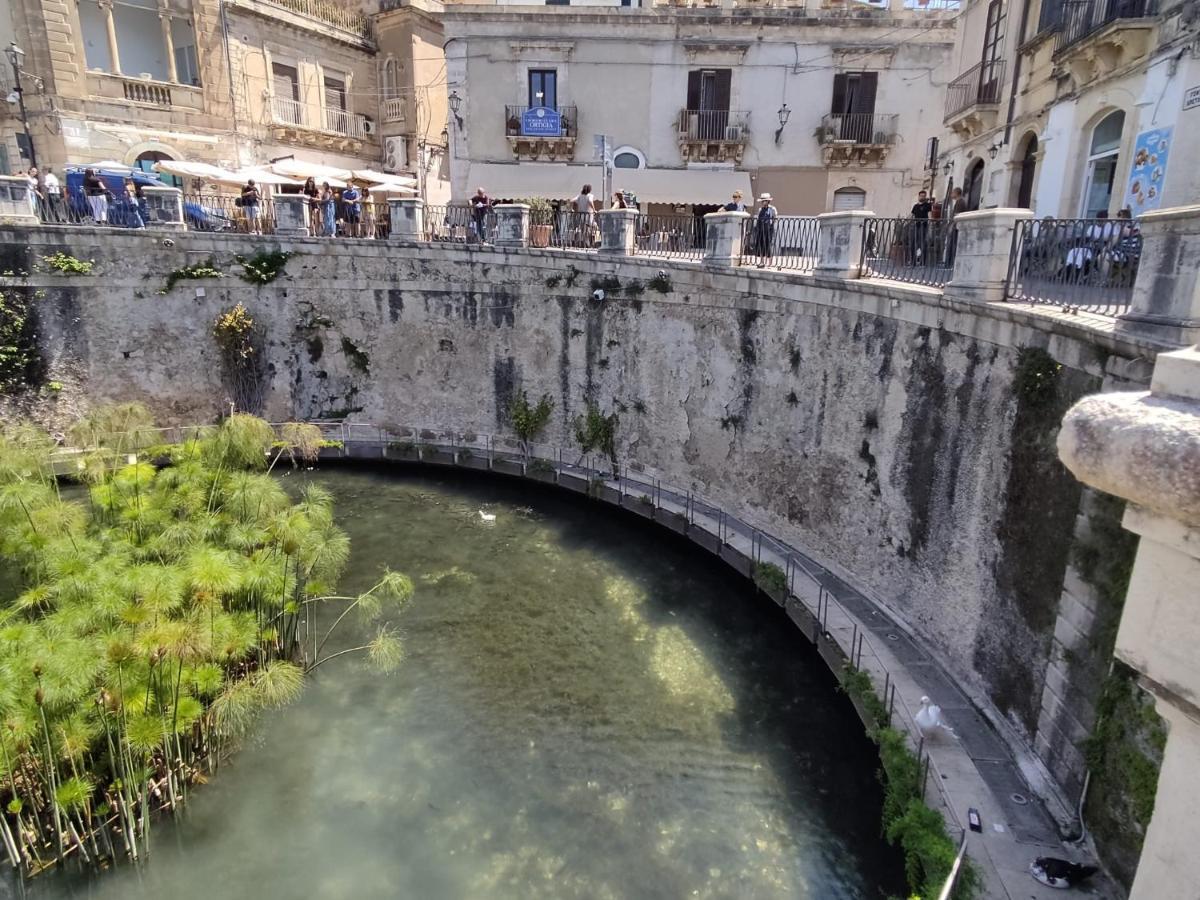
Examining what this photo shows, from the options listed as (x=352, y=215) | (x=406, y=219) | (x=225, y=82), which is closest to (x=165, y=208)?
(x=352, y=215)

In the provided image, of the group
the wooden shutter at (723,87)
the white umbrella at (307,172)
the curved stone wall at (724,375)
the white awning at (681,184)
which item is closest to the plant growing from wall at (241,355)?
the curved stone wall at (724,375)

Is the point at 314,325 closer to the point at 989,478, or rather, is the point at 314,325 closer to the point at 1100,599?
the point at 989,478

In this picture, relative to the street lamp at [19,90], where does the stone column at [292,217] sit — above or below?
below

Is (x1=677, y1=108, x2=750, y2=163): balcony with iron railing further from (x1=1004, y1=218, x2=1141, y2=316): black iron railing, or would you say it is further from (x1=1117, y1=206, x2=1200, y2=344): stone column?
(x1=1117, y1=206, x2=1200, y2=344): stone column

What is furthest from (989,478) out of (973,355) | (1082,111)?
(1082,111)

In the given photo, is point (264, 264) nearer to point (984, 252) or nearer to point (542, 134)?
point (542, 134)

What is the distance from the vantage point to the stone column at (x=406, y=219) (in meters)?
16.2

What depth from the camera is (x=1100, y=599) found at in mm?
6004

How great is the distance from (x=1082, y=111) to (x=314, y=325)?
48.6 feet

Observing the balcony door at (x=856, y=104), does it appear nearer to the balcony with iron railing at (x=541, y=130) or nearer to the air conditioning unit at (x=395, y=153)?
the balcony with iron railing at (x=541, y=130)

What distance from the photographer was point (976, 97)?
13.7m

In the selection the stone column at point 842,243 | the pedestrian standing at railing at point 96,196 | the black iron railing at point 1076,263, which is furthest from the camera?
the pedestrian standing at railing at point 96,196

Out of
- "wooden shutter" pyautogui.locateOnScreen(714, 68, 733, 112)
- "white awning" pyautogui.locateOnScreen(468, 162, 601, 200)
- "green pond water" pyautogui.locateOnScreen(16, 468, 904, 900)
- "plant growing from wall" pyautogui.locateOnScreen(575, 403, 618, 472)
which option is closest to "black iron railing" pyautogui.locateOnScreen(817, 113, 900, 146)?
"wooden shutter" pyautogui.locateOnScreen(714, 68, 733, 112)

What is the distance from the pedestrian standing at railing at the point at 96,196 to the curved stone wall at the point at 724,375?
0.42 m
